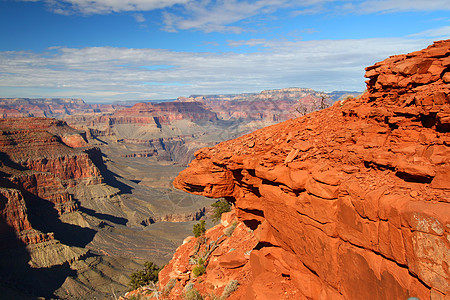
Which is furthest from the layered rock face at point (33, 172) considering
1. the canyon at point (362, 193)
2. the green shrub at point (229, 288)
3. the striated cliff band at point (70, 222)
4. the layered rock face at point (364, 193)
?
the layered rock face at point (364, 193)

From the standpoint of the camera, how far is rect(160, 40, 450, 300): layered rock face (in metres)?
7.85

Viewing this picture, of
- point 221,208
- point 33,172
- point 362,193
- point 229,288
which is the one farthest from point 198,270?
point 33,172

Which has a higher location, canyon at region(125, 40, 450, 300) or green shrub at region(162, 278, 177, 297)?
canyon at region(125, 40, 450, 300)

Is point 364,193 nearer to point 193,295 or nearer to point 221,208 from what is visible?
point 193,295

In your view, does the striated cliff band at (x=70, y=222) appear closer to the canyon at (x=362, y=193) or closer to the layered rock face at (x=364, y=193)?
the canyon at (x=362, y=193)

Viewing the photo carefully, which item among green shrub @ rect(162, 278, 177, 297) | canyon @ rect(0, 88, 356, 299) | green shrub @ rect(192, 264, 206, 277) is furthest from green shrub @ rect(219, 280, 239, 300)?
canyon @ rect(0, 88, 356, 299)

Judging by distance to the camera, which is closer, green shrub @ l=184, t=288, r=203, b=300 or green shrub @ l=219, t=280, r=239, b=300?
Answer: green shrub @ l=219, t=280, r=239, b=300

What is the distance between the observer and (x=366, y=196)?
8.94 metres

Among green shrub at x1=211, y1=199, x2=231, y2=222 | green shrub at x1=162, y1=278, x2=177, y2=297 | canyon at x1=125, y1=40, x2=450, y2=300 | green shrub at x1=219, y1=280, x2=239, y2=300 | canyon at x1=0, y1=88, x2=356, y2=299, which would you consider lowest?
canyon at x1=0, y1=88, x2=356, y2=299

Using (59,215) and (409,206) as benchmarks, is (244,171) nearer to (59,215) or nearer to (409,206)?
(409,206)

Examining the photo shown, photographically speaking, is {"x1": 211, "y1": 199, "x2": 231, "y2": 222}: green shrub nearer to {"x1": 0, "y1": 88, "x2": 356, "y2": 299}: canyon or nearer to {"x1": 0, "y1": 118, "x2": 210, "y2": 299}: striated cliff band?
{"x1": 0, "y1": 118, "x2": 210, "y2": 299}: striated cliff band

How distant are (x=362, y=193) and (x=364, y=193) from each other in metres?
Result: 0.06

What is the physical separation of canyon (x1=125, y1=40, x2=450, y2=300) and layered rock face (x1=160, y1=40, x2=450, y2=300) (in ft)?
0.10

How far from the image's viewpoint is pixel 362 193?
9109mm
